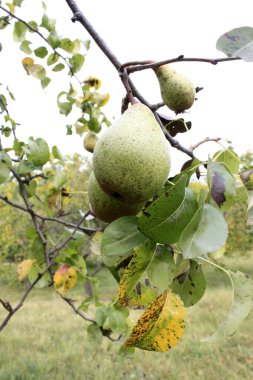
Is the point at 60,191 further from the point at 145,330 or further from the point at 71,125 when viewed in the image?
the point at 145,330

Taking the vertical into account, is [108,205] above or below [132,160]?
below

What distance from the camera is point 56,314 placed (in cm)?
1029

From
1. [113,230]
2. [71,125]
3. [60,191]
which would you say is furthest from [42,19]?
[113,230]

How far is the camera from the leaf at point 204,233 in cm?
62

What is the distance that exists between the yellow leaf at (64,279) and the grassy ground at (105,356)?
129 inches

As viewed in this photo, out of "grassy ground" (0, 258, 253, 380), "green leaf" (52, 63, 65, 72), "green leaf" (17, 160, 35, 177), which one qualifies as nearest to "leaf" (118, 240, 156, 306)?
"green leaf" (17, 160, 35, 177)

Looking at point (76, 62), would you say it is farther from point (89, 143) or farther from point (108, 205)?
point (108, 205)

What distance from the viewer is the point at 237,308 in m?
0.70

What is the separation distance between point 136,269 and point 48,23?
4.85 feet

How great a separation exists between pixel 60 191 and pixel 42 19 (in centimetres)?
84

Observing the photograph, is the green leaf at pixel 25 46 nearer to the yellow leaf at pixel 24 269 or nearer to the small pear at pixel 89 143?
the small pear at pixel 89 143

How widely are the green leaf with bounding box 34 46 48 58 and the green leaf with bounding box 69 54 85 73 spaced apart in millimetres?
124

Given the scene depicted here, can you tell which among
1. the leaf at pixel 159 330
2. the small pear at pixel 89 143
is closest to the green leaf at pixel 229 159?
the leaf at pixel 159 330

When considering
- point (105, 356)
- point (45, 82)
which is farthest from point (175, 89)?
point (105, 356)
